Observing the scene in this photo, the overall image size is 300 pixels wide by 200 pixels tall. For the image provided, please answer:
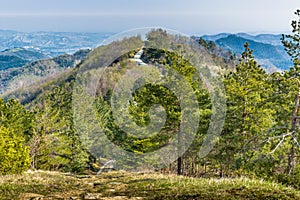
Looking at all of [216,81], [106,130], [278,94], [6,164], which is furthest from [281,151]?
[106,130]

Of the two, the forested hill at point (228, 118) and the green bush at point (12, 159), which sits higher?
the forested hill at point (228, 118)

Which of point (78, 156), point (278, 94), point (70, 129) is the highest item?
point (278, 94)

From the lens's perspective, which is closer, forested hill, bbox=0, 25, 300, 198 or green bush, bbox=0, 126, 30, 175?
forested hill, bbox=0, 25, 300, 198

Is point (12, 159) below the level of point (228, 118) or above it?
below

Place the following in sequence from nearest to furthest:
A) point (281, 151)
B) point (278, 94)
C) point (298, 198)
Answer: point (298, 198), point (281, 151), point (278, 94)

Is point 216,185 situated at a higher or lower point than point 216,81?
lower

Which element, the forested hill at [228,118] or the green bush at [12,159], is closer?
the forested hill at [228,118]

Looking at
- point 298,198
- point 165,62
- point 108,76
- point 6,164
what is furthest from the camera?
point 108,76

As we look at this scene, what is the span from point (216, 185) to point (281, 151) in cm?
1087

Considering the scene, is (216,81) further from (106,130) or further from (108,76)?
(108,76)

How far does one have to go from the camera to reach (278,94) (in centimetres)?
2378

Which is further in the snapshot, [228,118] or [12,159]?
[228,118]

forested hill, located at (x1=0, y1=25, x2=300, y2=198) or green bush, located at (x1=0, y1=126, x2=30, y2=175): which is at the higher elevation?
forested hill, located at (x1=0, y1=25, x2=300, y2=198)

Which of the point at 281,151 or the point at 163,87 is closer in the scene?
the point at 281,151
